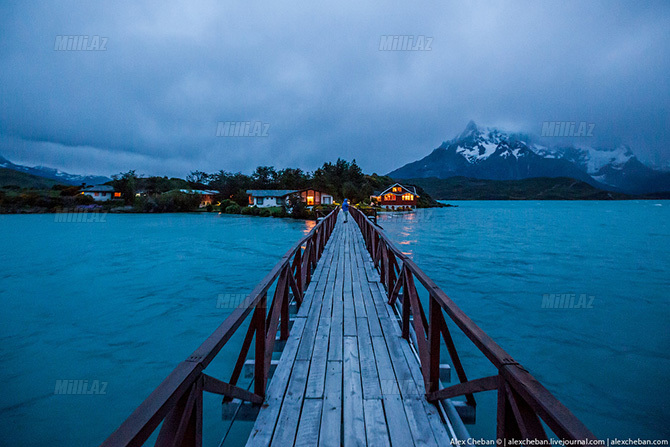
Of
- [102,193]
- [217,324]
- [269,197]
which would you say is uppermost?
[269,197]

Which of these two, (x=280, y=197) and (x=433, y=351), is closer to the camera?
(x=433, y=351)

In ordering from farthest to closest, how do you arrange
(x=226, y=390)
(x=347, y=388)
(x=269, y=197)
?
(x=269, y=197), (x=347, y=388), (x=226, y=390)

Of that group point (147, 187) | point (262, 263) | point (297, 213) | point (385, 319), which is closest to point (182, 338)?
point (385, 319)

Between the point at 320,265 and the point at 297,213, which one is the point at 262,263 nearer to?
the point at 320,265

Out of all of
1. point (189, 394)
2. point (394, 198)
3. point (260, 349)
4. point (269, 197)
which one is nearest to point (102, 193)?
point (269, 197)

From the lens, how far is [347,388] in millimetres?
2846

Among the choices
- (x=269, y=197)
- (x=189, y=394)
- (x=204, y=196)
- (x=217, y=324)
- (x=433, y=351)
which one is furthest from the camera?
(x=204, y=196)

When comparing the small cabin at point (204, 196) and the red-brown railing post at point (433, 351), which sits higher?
the small cabin at point (204, 196)

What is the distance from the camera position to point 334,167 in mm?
68812

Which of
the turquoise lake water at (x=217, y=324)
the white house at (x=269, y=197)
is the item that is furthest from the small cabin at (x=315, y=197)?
the turquoise lake water at (x=217, y=324)

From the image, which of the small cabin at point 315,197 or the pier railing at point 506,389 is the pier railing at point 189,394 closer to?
the pier railing at point 506,389

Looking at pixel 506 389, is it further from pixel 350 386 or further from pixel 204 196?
pixel 204 196

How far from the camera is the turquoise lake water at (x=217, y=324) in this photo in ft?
17.9

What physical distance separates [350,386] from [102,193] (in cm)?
7600
